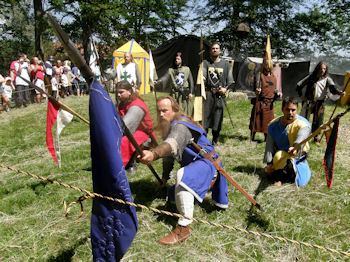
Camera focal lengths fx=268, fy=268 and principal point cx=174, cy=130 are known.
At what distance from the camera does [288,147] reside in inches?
140

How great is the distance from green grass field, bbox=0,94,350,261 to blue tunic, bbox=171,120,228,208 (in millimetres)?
281

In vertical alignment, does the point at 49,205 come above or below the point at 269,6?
below

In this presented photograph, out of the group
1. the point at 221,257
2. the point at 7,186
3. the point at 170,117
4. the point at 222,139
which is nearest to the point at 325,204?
the point at 221,257

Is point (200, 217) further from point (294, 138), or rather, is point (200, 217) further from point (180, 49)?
point (180, 49)

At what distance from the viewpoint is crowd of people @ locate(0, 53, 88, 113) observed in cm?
934

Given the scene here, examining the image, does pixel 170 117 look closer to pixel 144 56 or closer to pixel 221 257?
pixel 221 257

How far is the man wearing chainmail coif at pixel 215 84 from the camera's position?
518 cm

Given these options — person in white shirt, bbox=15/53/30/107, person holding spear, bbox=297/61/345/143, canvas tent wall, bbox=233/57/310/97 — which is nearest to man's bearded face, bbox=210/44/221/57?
person holding spear, bbox=297/61/345/143

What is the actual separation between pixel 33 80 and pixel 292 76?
11.1 meters

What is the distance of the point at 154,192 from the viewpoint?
350 cm

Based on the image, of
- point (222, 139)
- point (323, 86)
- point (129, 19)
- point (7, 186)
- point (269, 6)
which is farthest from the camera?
point (269, 6)

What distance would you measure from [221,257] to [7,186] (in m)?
3.21

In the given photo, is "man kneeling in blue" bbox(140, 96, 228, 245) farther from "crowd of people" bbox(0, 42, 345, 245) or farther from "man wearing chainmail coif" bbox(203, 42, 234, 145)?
"man wearing chainmail coif" bbox(203, 42, 234, 145)

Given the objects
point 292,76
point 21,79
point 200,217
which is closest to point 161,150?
point 200,217
